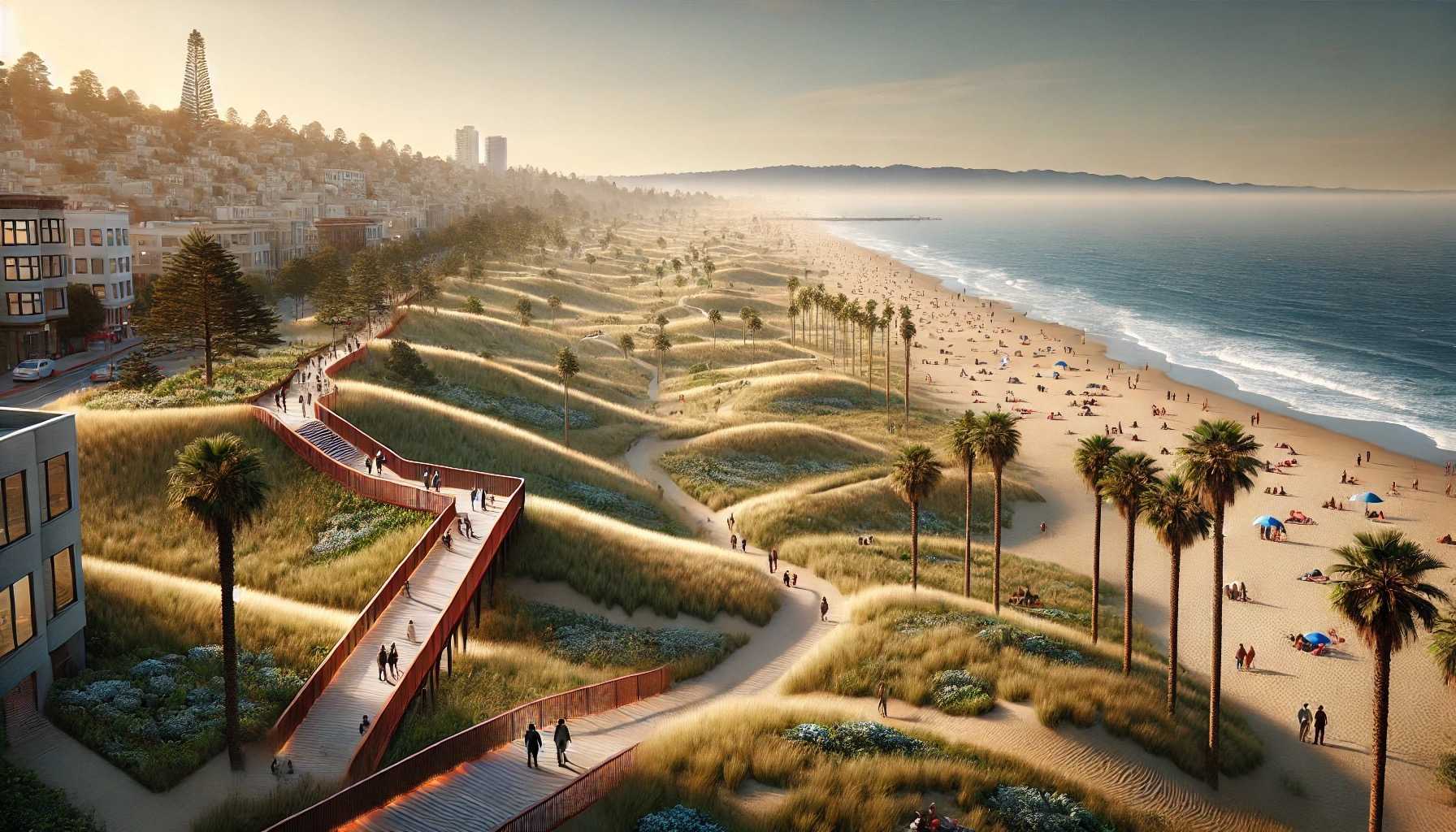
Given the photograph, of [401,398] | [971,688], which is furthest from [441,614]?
[401,398]

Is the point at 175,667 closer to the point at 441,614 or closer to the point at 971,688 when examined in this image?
the point at 441,614

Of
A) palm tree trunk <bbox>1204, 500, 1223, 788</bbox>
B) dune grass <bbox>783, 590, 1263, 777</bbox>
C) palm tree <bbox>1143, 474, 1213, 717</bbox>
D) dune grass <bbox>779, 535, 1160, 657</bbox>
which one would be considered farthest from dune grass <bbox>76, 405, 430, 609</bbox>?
palm tree trunk <bbox>1204, 500, 1223, 788</bbox>

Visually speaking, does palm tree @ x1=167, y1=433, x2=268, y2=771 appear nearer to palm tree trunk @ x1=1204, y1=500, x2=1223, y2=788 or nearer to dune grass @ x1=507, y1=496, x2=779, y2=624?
dune grass @ x1=507, y1=496, x2=779, y2=624

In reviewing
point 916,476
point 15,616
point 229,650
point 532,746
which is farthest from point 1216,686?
point 15,616

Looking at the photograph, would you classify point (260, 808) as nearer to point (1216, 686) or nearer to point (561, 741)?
point (561, 741)

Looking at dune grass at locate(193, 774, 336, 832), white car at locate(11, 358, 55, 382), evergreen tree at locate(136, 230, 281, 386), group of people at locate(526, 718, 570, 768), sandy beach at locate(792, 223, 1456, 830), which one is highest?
evergreen tree at locate(136, 230, 281, 386)

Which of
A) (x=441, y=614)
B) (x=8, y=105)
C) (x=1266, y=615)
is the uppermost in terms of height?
(x=8, y=105)

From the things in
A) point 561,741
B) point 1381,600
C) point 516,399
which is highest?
point 516,399
